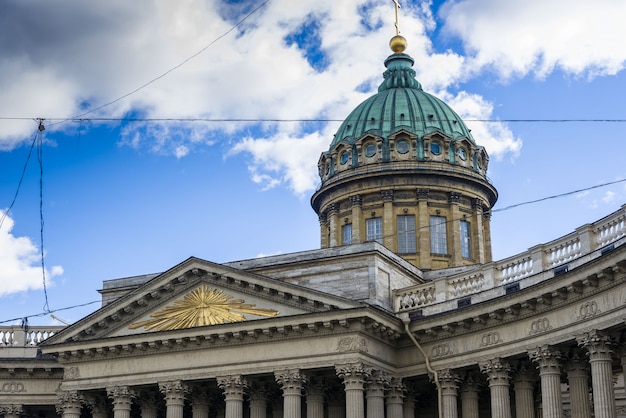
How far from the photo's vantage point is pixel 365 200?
60.9 metres

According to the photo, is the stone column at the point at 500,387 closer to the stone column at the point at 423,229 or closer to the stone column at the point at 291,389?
the stone column at the point at 291,389

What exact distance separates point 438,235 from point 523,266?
67.5ft

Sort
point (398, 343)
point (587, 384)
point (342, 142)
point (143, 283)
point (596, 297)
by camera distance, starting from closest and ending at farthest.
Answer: point (596, 297)
point (587, 384)
point (398, 343)
point (143, 283)
point (342, 142)

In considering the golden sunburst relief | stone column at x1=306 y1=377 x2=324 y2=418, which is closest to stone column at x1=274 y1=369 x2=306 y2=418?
stone column at x1=306 y1=377 x2=324 y2=418

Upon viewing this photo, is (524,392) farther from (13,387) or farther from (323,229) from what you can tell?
(323,229)

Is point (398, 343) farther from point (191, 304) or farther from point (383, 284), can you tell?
point (191, 304)

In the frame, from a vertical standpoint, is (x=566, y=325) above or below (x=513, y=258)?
below

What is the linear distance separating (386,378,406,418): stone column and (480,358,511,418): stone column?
16.3 feet

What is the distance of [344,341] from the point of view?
40.7 m

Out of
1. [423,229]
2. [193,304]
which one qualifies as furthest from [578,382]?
[423,229]

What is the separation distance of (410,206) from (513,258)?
819 inches

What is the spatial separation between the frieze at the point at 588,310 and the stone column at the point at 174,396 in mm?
17203

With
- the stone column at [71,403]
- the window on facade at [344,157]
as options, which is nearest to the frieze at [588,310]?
the stone column at [71,403]

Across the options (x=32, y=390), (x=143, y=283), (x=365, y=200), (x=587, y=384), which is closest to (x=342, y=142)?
(x=365, y=200)
